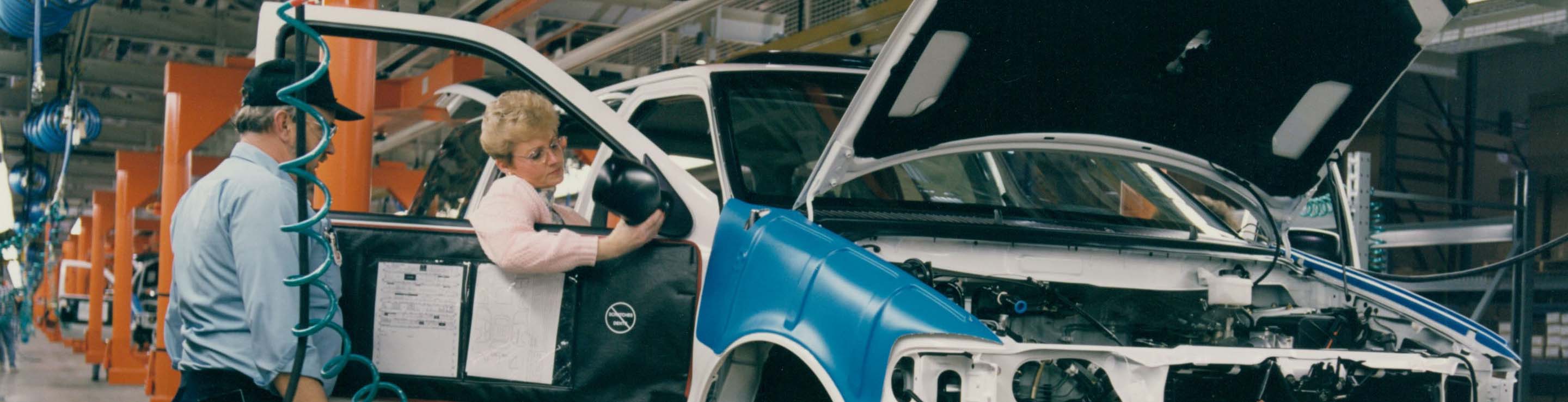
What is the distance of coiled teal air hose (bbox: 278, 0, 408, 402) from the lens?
2699 mm

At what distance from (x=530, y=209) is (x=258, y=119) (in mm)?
646

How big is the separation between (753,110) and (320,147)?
4.33 ft

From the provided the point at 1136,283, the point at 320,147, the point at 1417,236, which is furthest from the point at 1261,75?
the point at 1417,236

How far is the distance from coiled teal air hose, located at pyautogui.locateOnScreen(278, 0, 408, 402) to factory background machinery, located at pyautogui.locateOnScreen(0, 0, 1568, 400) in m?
1.52

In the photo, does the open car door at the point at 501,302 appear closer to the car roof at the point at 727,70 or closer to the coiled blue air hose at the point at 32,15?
the car roof at the point at 727,70

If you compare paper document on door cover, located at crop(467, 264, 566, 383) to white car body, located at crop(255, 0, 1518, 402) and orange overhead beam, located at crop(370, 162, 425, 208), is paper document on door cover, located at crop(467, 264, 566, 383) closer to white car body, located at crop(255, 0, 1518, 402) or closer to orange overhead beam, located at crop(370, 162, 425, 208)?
white car body, located at crop(255, 0, 1518, 402)

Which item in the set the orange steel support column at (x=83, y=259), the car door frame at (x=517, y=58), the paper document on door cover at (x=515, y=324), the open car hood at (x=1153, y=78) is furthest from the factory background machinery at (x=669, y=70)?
the orange steel support column at (x=83, y=259)

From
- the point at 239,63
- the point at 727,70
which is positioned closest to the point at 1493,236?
the point at 727,70

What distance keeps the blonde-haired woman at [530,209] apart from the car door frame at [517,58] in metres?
0.14

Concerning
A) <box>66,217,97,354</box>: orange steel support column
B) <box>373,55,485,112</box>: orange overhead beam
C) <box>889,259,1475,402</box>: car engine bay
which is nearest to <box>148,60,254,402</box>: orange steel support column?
<box>373,55,485,112</box>: orange overhead beam

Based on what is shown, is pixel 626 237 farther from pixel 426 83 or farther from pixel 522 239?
pixel 426 83

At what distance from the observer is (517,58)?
122 inches

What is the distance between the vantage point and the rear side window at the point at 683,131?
3.58 metres

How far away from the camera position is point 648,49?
11.8m
